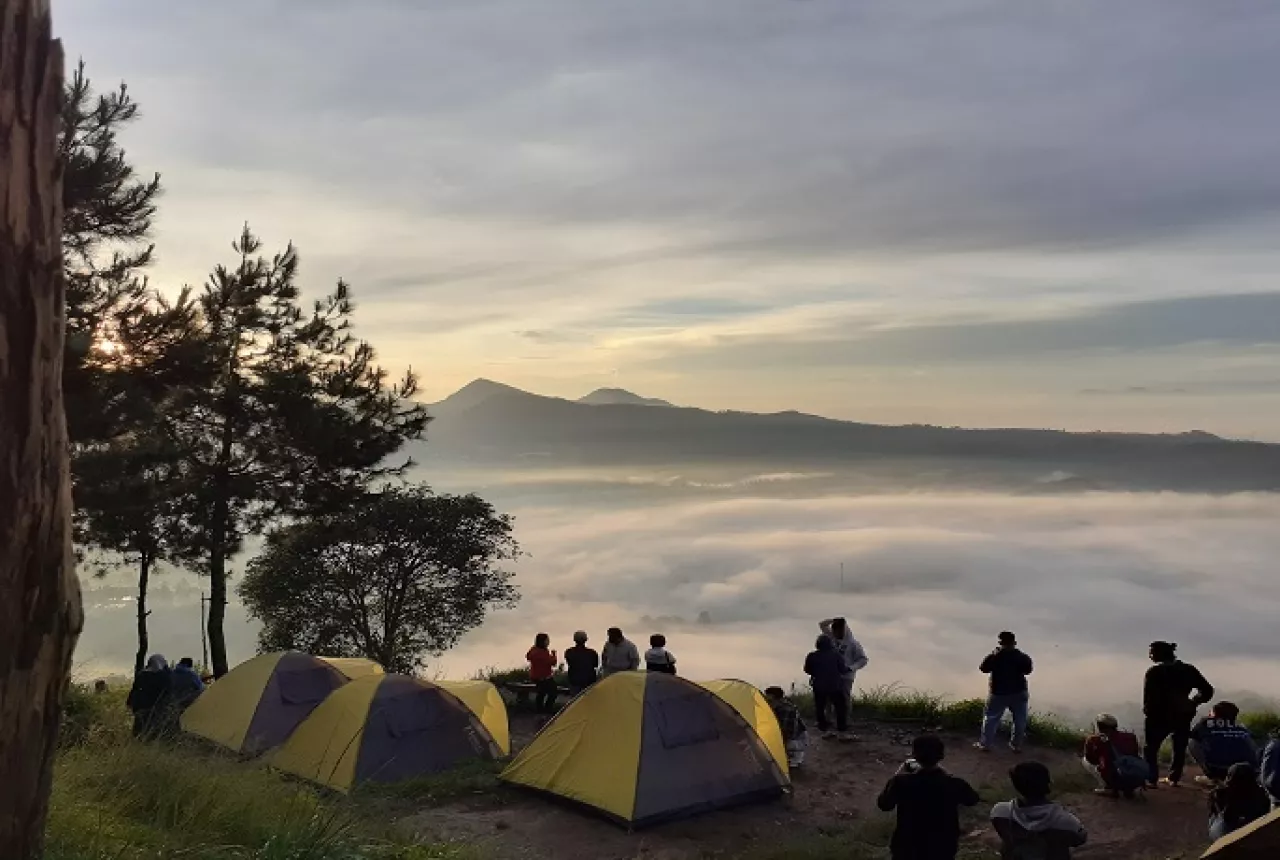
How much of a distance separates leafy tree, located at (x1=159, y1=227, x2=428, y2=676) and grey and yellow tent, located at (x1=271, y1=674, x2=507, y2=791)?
30.0 ft

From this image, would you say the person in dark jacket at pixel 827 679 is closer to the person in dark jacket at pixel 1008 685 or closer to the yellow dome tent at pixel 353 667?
the person in dark jacket at pixel 1008 685

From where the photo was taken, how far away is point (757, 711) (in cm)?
→ 1117

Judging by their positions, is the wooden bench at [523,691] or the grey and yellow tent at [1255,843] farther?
the wooden bench at [523,691]

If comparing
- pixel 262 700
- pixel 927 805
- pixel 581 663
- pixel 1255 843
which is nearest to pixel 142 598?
pixel 262 700

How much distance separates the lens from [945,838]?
21.1 feet

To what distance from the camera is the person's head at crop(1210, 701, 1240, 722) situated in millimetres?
9008

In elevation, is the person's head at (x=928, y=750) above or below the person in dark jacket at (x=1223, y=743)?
above

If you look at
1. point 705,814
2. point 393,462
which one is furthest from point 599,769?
point 393,462

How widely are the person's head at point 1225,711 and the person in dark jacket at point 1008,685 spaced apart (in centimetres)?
247

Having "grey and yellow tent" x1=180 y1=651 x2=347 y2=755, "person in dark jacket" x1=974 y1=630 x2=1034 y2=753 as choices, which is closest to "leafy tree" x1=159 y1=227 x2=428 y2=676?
"grey and yellow tent" x1=180 y1=651 x2=347 y2=755

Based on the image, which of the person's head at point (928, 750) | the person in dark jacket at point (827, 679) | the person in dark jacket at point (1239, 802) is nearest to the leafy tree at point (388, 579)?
the person in dark jacket at point (827, 679)

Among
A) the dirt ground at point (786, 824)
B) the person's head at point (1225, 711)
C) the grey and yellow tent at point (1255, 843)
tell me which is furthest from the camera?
the person's head at point (1225, 711)

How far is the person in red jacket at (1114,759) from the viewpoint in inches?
387

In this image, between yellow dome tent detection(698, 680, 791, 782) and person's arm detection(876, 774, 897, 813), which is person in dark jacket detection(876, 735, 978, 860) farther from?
yellow dome tent detection(698, 680, 791, 782)
